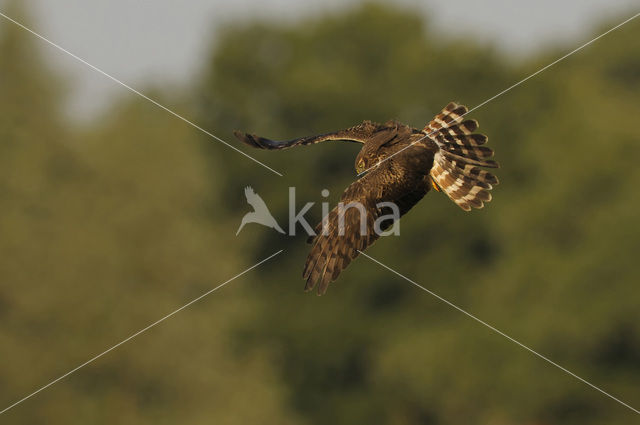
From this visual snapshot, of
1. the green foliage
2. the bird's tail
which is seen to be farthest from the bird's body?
the green foliage

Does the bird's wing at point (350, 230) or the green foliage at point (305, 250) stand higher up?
the bird's wing at point (350, 230)

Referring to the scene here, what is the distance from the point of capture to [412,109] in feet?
103

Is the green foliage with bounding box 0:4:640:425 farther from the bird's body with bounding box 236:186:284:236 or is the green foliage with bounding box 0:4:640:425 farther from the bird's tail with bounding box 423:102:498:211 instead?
the bird's tail with bounding box 423:102:498:211

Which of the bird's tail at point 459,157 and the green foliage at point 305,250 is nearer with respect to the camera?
the bird's tail at point 459,157

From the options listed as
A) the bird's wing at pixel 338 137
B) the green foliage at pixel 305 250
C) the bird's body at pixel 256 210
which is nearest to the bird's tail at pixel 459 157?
the bird's wing at pixel 338 137

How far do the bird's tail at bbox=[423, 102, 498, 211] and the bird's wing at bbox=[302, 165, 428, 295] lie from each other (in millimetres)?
687

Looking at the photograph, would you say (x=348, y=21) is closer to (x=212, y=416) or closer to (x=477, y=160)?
(x=212, y=416)

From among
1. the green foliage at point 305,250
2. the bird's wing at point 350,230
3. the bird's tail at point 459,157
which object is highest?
the bird's tail at point 459,157

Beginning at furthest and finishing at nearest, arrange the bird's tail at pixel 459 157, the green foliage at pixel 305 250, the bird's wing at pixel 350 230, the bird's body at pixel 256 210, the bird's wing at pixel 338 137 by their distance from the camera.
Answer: the green foliage at pixel 305 250, the bird's tail at pixel 459 157, the bird's body at pixel 256 210, the bird's wing at pixel 338 137, the bird's wing at pixel 350 230

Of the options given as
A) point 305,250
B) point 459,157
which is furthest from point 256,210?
point 459,157

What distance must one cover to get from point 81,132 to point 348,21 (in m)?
12.3

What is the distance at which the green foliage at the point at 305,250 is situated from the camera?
77.1 ft

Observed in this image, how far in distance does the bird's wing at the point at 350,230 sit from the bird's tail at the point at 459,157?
2.25 ft

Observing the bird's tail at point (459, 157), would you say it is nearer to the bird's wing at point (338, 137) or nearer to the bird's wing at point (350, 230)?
the bird's wing at point (338, 137)
